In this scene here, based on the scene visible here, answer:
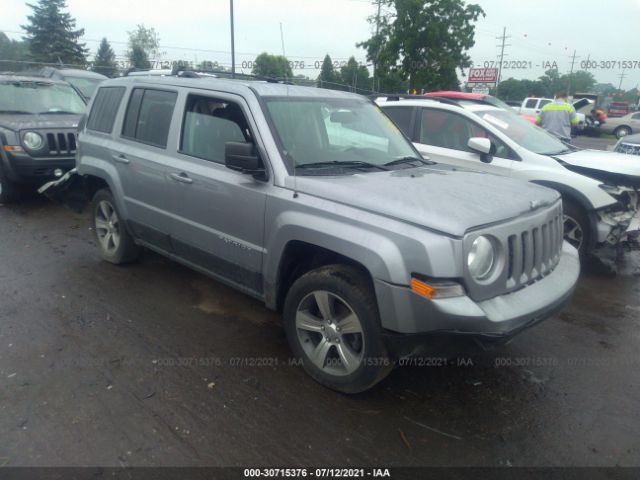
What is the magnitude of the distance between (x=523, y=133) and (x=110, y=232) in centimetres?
514

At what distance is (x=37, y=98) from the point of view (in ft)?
27.8

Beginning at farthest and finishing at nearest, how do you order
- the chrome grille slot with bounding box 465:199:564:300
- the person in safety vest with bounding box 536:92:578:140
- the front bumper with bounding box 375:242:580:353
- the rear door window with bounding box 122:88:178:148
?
1. the person in safety vest with bounding box 536:92:578:140
2. the rear door window with bounding box 122:88:178:148
3. the chrome grille slot with bounding box 465:199:564:300
4. the front bumper with bounding box 375:242:580:353

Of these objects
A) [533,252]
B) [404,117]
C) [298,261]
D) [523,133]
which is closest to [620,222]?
[523,133]

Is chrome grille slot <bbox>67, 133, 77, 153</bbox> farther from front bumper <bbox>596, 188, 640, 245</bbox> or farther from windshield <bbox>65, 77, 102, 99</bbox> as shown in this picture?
front bumper <bbox>596, 188, 640, 245</bbox>

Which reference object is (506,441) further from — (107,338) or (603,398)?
(107,338)

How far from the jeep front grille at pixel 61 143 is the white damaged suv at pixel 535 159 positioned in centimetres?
482

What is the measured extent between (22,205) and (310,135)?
6.31m

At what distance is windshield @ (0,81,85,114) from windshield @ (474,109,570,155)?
6830mm

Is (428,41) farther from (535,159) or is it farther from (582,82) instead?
(582,82)

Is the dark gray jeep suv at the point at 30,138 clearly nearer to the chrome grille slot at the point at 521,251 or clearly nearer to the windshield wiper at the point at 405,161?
the windshield wiper at the point at 405,161

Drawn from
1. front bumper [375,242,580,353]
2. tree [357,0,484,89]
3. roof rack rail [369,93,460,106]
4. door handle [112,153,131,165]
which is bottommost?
front bumper [375,242,580,353]

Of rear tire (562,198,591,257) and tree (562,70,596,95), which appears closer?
rear tire (562,198,591,257)

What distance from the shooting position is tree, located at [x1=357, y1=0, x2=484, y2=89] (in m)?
16.5

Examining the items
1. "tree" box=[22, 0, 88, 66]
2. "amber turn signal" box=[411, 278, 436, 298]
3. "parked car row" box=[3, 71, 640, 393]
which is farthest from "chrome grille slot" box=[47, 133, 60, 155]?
"tree" box=[22, 0, 88, 66]
